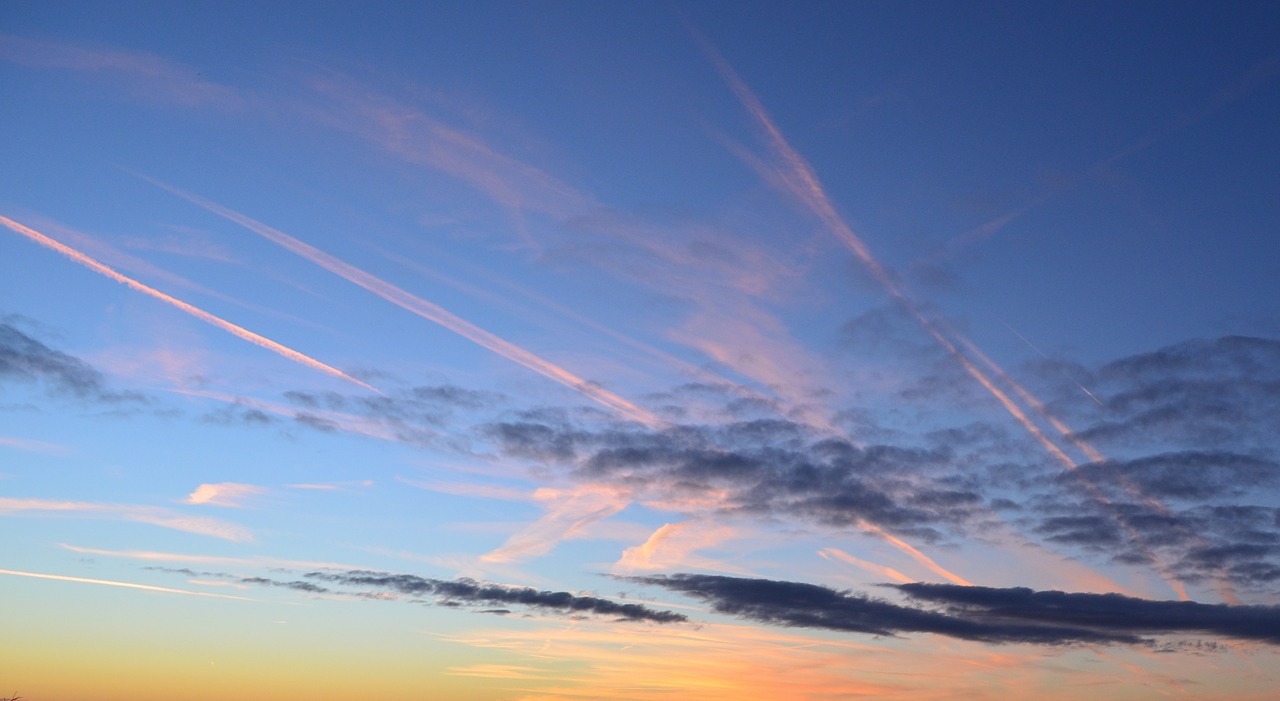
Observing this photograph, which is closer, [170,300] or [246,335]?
[170,300]

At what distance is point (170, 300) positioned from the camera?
252 feet

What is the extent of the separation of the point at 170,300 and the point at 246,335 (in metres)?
8.47

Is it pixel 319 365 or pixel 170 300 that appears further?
pixel 319 365

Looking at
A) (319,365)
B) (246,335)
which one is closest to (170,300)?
(246,335)

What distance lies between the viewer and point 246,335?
82.9 metres

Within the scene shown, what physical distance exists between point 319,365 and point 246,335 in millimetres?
8482

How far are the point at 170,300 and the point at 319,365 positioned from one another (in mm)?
16792

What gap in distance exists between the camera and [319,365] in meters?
87.2

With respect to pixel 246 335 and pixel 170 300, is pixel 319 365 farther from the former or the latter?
pixel 170 300
